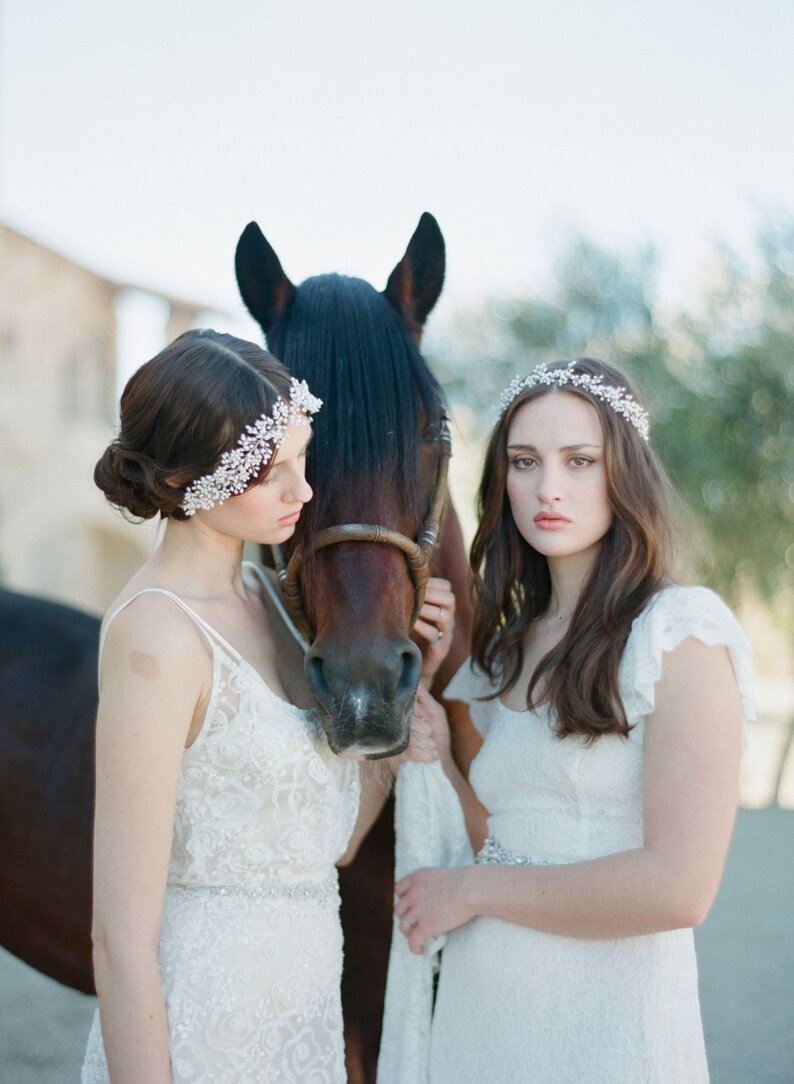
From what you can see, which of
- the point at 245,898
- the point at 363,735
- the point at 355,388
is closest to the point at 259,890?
the point at 245,898

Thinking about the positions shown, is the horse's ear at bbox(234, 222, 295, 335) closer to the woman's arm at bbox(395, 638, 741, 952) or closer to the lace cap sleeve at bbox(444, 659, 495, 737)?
the lace cap sleeve at bbox(444, 659, 495, 737)

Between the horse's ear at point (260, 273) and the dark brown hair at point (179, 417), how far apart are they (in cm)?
64

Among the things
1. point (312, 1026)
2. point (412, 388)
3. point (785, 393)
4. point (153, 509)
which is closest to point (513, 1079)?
point (312, 1026)

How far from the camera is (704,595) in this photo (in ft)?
5.70

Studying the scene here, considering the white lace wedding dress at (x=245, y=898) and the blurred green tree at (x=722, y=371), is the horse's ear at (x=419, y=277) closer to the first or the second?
the white lace wedding dress at (x=245, y=898)

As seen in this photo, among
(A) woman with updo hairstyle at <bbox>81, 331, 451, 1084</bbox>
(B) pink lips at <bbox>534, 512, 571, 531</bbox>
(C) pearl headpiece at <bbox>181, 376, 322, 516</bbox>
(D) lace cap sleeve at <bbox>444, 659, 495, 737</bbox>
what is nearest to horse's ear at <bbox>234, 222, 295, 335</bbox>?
(A) woman with updo hairstyle at <bbox>81, 331, 451, 1084</bbox>

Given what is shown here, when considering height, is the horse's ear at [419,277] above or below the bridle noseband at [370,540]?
above

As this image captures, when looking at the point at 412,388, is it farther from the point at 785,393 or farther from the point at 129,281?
the point at 129,281

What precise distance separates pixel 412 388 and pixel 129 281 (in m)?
19.5

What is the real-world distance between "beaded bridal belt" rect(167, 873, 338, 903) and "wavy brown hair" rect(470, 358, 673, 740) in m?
0.53

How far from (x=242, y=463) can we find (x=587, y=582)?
71cm

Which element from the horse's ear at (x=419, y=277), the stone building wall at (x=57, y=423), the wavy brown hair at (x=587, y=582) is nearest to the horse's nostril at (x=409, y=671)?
the wavy brown hair at (x=587, y=582)

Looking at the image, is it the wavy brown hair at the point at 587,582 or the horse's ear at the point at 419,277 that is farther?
the horse's ear at the point at 419,277

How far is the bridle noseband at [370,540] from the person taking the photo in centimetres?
184
